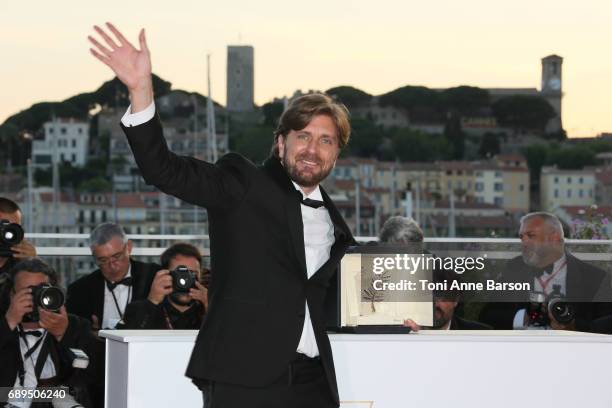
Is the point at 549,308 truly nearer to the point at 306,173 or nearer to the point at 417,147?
the point at 306,173

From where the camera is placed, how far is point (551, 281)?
4969mm

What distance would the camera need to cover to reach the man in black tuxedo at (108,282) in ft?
20.7

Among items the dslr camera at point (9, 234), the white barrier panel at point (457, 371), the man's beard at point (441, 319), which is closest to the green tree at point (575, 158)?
the dslr camera at point (9, 234)

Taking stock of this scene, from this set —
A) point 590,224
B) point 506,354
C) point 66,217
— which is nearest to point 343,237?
point 506,354

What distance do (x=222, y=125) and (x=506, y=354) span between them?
10684 cm

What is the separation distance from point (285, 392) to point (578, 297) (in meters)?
1.93

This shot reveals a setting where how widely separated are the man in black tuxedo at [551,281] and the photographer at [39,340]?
1.44m

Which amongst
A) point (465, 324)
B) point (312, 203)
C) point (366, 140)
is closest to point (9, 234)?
point (465, 324)

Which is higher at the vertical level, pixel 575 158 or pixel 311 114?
pixel 575 158

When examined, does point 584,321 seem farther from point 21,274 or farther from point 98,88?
point 98,88

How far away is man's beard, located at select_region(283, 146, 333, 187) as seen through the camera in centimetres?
353

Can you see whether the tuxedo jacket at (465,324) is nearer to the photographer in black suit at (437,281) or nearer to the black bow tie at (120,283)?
the photographer in black suit at (437,281)

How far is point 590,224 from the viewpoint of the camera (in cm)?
938

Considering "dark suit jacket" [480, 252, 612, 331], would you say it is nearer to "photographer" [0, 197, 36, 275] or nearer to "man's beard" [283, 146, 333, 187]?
"man's beard" [283, 146, 333, 187]
